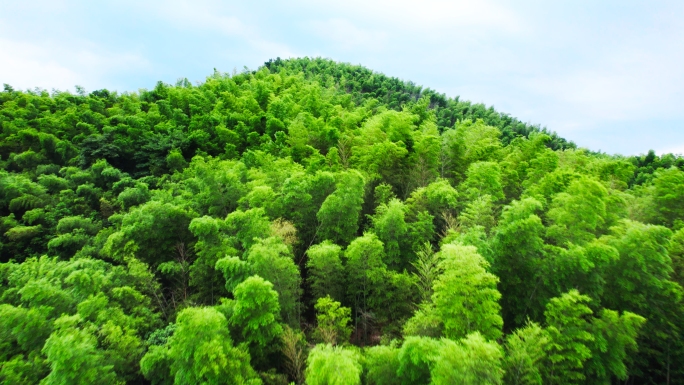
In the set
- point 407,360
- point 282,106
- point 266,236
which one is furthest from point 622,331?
point 282,106

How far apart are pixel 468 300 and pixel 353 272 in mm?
5000

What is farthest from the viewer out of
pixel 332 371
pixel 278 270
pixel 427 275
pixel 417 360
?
pixel 427 275

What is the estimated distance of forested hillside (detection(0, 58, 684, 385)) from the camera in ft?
26.3

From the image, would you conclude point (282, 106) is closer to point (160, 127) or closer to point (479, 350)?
point (160, 127)

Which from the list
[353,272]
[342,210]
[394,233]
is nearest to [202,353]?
[353,272]

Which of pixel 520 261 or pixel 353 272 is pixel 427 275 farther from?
pixel 520 261

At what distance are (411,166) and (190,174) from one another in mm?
15932

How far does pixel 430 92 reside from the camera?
58.7 meters

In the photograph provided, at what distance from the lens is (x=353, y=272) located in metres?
12.2

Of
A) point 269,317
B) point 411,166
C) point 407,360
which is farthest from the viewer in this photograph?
point 411,166

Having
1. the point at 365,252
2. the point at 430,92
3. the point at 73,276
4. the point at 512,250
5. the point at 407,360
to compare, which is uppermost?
the point at 430,92

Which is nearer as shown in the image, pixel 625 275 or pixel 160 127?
pixel 625 275

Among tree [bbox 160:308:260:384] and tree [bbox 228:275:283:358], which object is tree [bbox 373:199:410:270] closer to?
tree [bbox 228:275:283:358]

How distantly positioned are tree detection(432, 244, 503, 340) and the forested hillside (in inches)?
2.2
